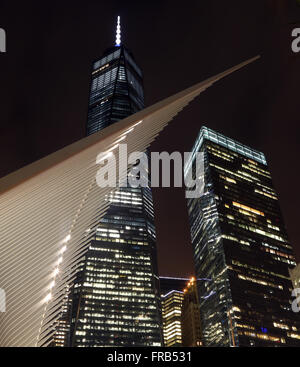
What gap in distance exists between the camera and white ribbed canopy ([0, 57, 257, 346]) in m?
10.1

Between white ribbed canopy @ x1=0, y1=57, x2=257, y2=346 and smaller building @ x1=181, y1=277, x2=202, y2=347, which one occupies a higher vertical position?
smaller building @ x1=181, y1=277, x2=202, y2=347

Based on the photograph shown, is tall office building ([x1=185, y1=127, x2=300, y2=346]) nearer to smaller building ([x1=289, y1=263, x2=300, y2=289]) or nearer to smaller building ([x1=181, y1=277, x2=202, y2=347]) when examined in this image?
smaller building ([x1=289, y1=263, x2=300, y2=289])

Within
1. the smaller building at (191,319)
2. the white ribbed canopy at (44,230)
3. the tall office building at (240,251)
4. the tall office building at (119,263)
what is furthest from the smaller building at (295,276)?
the white ribbed canopy at (44,230)

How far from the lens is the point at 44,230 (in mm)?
11539

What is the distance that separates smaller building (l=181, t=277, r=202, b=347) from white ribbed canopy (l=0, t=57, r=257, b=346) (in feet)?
497

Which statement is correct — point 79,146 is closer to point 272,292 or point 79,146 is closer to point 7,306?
point 7,306

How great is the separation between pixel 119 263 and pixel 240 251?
144 ft

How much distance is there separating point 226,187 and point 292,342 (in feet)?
203

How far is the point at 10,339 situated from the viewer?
960 cm

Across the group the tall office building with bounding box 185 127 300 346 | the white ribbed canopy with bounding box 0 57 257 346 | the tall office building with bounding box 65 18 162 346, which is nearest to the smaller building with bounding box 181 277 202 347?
the tall office building with bounding box 185 127 300 346

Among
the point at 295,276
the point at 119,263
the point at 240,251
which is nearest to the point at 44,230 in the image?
the point at 240,251

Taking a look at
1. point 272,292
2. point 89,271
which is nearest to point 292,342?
point 272,292

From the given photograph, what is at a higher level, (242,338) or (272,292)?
(272,292)

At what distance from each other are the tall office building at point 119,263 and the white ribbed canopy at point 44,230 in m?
96.5
